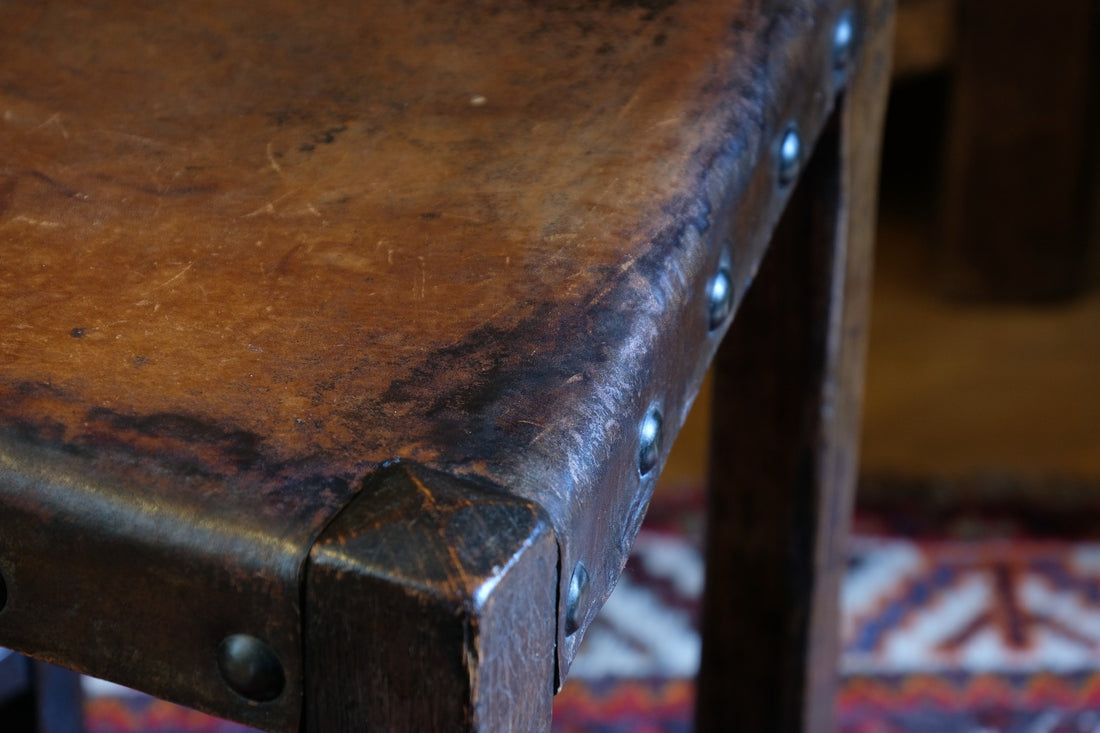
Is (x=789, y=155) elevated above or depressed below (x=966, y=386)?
above

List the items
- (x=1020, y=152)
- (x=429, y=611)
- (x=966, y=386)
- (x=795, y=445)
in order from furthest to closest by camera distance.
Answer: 1. (x=1020, y=152)
2. (x=966, y=386)
3. (x=795, y=445)
4. (x=429, y=611)

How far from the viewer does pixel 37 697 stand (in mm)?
884

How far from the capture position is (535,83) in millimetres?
526

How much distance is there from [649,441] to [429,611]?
126mm

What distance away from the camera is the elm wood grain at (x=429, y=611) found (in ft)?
0.97

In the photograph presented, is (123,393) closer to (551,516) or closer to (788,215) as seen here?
(551,516)

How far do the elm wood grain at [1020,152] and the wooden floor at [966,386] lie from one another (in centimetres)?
6

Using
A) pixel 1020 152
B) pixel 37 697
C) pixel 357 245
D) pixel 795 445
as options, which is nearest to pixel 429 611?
pixel 357 245

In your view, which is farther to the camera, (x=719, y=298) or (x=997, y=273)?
(x=997, y=273)

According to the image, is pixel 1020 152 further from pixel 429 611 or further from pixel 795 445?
pixel 429 611

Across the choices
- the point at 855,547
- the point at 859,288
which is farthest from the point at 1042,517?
the point at 859,288

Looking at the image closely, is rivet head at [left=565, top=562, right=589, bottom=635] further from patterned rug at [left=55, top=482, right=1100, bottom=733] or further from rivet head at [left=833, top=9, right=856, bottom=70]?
patterned rug at [left=55, top=482, right=1100, bottom=733]

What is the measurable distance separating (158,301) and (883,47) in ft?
1.59

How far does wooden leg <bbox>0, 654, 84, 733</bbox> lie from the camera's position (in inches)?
34.6
